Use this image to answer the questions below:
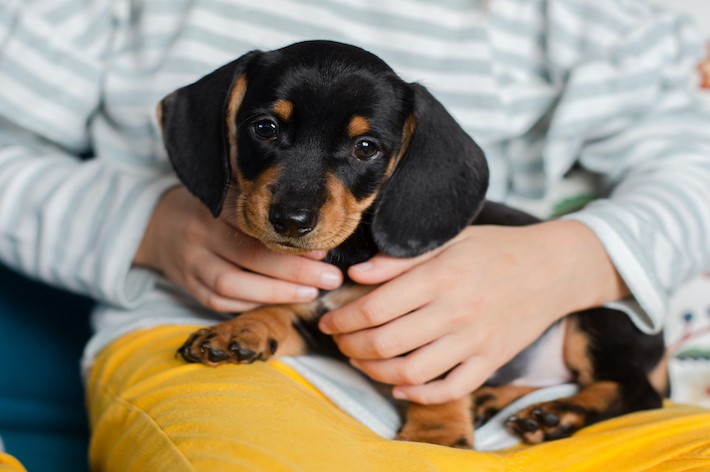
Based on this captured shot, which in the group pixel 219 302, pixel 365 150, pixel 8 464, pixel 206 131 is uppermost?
pixel 365 150

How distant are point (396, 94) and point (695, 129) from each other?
95 centimetres

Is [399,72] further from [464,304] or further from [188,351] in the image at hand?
[188,351]

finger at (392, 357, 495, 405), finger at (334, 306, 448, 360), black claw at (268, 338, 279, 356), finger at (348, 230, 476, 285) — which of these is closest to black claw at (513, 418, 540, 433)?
finger at (392, 357, 495, 405)

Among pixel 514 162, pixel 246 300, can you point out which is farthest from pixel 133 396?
pixel 514 162

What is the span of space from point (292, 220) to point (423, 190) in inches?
10.2

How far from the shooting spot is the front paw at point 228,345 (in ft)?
4.25

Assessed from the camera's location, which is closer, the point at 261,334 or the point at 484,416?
the point at 261,334

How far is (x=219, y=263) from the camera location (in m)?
1.50

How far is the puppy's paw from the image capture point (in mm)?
1362

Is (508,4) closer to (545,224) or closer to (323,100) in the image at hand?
(545,224)

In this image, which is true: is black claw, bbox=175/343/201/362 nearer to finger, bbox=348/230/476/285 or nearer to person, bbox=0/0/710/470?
person, bbox=0/0/710/470

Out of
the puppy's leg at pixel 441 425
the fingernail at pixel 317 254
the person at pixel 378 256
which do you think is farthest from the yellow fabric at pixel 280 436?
the fingernail at pixel 317 254

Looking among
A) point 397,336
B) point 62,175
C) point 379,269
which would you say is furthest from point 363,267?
point 62,175

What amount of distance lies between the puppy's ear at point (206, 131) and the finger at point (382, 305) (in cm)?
29
